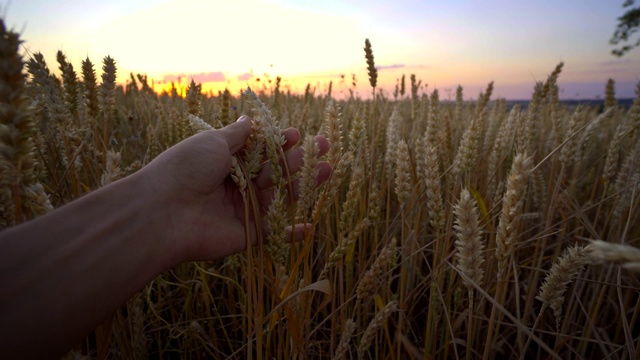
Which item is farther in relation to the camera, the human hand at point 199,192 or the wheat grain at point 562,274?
the human hand at point 199,192

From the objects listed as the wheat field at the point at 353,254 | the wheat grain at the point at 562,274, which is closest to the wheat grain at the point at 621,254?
the wheat field at the point at 353,254

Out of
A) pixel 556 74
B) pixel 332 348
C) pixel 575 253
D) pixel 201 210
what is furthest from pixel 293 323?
pixel 556 74

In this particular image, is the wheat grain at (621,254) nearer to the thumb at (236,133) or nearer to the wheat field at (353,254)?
the wheat field at (353,254)

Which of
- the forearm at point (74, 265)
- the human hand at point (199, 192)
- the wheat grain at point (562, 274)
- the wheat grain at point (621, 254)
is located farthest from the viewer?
the human hand at point (199, 192)

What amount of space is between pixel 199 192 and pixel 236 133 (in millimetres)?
241

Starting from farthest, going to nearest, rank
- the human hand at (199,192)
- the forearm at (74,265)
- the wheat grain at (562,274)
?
1. the human hand at (199,192)
2. the wheat grain at (562,274)
3. the forearm at (74,265)

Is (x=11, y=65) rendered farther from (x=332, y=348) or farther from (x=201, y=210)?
(x=332, y=348)

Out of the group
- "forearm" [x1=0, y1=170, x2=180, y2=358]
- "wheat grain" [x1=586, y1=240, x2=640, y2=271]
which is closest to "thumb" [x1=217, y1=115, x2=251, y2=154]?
"forearm" [x1=0, y1=170, x2=180, y2=358]

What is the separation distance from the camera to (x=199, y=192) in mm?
1242

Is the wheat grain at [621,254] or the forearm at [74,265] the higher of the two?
the wheat grain at [621,254]

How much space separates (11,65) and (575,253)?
4.14ft

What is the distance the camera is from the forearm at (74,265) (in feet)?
2.29

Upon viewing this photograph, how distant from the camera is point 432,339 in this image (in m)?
1.24

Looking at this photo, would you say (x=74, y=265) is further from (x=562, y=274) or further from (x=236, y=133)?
(x=562, y=274)
